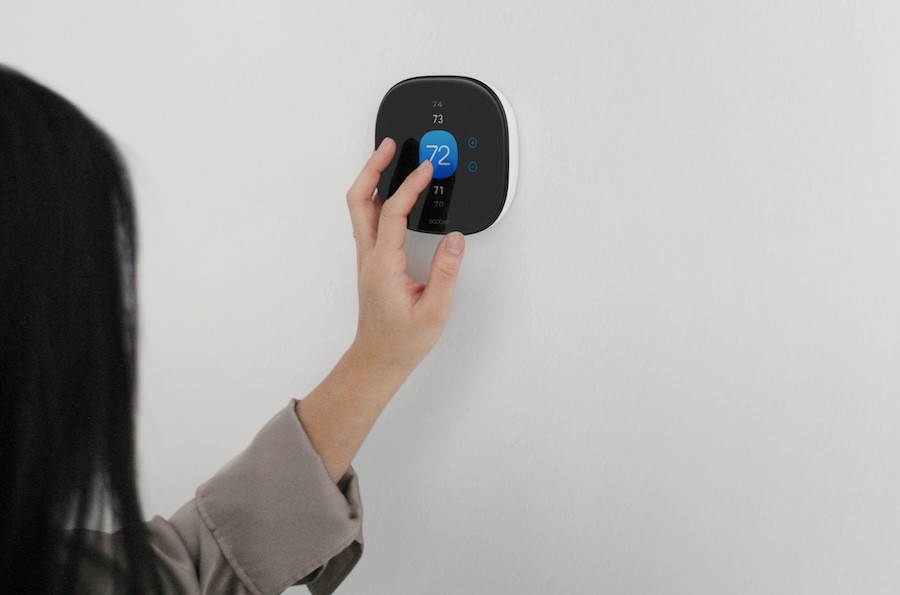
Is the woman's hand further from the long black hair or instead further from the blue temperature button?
the long black hair

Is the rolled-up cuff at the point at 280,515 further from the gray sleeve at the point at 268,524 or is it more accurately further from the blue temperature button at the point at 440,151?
the blue temperature button at the point at 440,151

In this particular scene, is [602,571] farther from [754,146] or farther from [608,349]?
[754,146]

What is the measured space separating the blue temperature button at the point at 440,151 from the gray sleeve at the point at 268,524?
22 centimetres

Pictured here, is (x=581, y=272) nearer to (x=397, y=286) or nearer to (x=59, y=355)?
(x=397, y=286)

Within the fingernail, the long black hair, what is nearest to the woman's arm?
the fingernail

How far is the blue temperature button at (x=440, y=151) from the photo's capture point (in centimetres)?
55

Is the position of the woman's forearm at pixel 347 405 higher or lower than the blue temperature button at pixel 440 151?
lower

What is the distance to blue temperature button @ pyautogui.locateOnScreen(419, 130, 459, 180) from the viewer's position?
0.55 m

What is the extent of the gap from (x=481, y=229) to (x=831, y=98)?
9.4 inches

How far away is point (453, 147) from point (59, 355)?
0.30 metres

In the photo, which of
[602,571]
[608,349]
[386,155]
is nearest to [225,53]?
[386,155]

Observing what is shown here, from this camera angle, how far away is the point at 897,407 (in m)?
0.47

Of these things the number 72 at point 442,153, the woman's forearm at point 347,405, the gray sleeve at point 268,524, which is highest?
the number 72 at point 442,153

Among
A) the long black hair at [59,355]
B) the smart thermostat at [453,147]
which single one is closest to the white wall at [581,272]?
the smart thermostat at [453,147]
